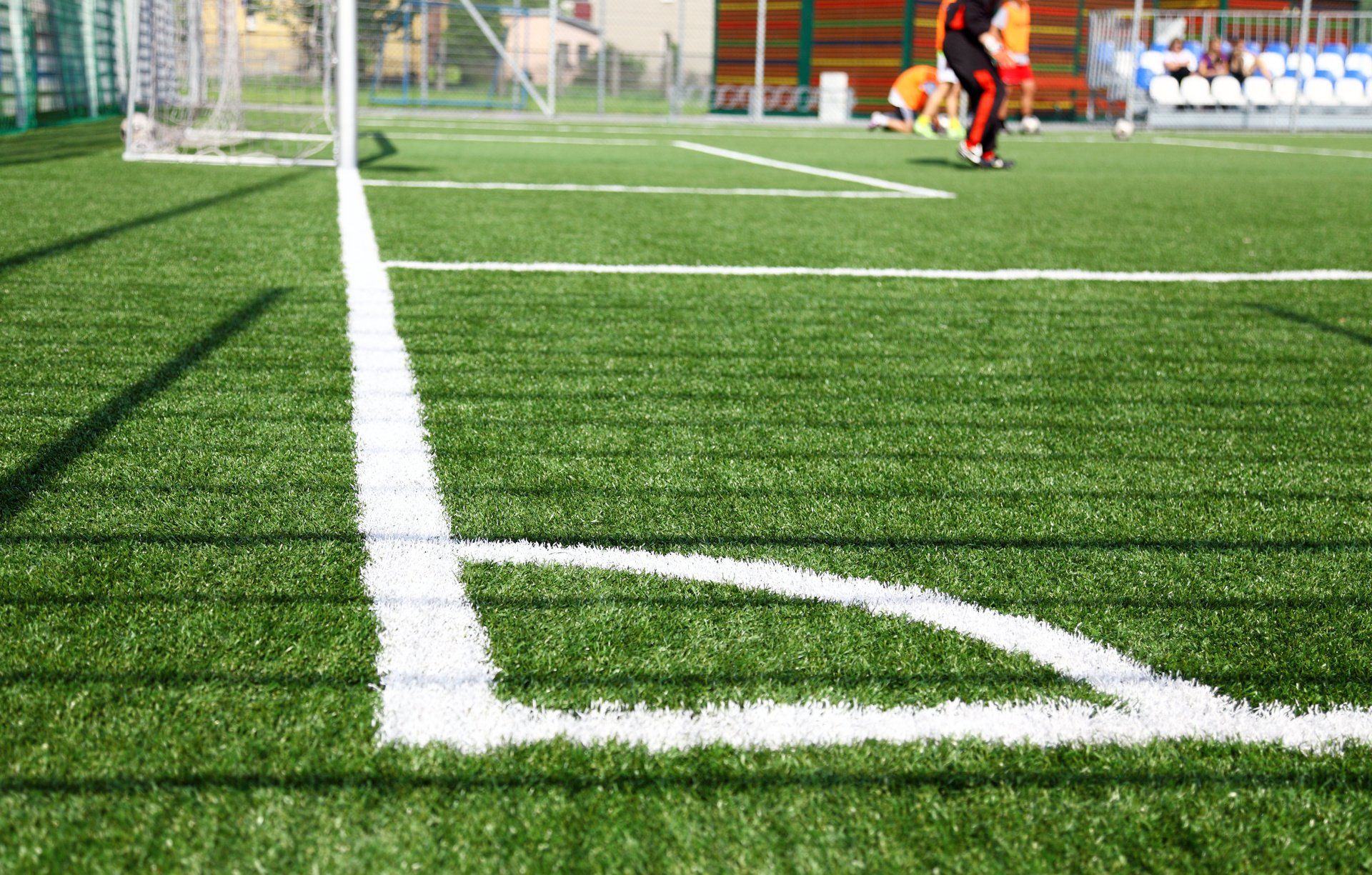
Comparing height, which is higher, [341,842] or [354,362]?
[354,362]

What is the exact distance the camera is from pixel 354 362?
3.62 meters

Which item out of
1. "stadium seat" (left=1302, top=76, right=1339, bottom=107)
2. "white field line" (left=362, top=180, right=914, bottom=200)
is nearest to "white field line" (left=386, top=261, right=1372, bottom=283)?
"white field line" (left=362, top=180, right=914, bottom=200)

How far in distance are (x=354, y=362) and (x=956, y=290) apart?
257cm

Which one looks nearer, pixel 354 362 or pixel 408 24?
pixel 354 362

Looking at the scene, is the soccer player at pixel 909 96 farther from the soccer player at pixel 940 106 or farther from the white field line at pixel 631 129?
A: the soccer player at pixel 940 106

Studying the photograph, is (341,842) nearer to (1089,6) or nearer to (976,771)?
(976,771)

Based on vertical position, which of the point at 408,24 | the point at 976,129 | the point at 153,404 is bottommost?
the point at 153,404

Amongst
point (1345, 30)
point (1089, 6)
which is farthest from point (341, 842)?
point (1345, 30)

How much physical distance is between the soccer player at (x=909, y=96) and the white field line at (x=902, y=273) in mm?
14577

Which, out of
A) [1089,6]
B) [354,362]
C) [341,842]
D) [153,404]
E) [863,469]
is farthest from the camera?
[1089,6]

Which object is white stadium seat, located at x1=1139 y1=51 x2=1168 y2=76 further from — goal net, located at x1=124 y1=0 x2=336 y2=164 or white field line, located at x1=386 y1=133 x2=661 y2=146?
goal net, located at x1=124 y1=0 x2=336 y2=164

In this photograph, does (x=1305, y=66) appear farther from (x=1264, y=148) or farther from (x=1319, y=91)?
(x=1264, y=148)

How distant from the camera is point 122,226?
5.92 m

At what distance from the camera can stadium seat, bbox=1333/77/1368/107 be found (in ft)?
85.0
